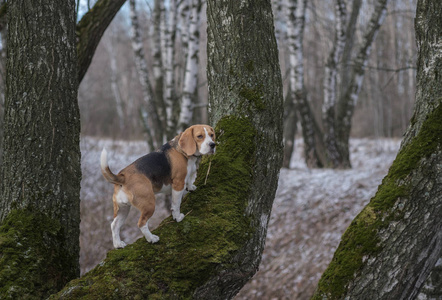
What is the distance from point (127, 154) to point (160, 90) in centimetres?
311

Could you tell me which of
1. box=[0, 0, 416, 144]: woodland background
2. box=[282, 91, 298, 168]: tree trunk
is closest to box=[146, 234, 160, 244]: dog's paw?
box=[0, 0, 416, 144]: woodland background

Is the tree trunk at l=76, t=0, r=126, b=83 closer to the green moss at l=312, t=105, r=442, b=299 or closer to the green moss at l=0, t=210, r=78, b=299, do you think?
the green moss at l=0, t=210, r=78, b=299

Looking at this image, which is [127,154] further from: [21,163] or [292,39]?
[21,163]

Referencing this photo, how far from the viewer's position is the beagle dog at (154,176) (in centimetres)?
285

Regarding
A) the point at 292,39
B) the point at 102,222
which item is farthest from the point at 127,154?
the point at 292,39

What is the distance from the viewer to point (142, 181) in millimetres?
2873

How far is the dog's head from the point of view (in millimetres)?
2982

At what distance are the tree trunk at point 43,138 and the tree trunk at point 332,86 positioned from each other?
905 centimetres

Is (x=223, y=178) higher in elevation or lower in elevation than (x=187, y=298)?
higher

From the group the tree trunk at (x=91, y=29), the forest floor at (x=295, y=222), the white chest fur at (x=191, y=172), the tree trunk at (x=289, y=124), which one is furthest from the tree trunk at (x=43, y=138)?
the tree trunk at (x=289, y=124)

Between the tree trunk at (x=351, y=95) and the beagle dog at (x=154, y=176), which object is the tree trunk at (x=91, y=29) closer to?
the beagle dog at (x=154, y=176)

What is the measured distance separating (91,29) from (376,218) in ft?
12.5

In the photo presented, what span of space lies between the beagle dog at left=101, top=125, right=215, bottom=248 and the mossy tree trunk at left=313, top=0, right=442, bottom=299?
124cm

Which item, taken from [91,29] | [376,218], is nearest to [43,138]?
[91,29]
